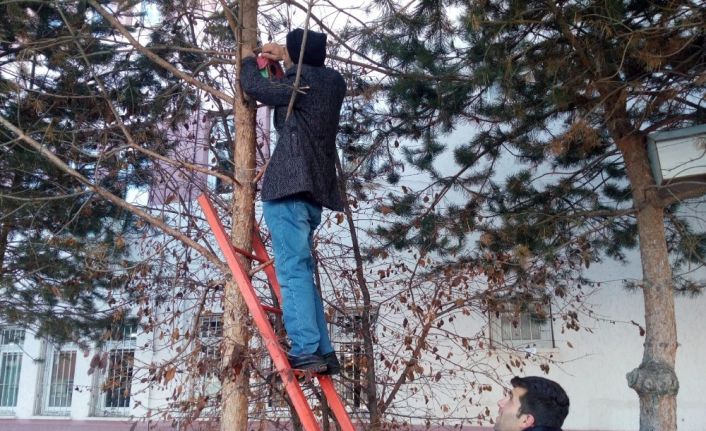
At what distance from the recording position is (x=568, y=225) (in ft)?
23.1

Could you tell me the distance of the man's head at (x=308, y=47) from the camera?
4.40 m

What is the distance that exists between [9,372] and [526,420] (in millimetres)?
13789

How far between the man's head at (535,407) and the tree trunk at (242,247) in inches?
59.6

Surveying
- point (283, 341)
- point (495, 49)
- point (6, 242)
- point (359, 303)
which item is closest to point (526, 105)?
point (495, 49)

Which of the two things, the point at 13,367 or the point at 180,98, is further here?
the point at 13,367

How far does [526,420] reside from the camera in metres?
3.48

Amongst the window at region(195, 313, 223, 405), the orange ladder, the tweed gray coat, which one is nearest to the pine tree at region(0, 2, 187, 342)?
the window at region(195, 313, 223, 405)

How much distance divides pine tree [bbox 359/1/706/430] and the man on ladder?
1.48 m

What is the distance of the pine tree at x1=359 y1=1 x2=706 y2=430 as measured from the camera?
5.48 meters

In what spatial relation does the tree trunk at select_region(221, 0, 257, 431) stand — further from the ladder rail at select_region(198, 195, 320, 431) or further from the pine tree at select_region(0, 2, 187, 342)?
the pine tree at select_region(0, 2, 187, 342)

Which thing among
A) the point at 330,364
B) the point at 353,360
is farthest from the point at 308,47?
the point at 353,360

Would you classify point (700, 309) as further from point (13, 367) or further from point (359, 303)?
point (13, 367)

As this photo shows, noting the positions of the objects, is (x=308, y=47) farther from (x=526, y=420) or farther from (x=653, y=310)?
(x=653, y=310)

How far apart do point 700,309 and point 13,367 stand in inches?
501
